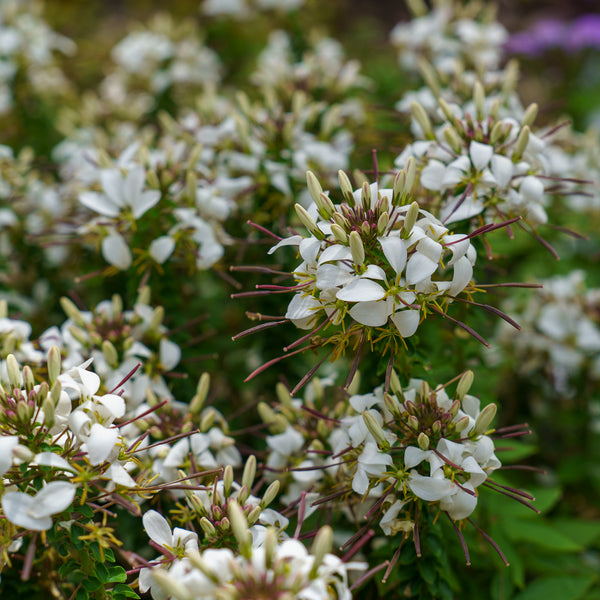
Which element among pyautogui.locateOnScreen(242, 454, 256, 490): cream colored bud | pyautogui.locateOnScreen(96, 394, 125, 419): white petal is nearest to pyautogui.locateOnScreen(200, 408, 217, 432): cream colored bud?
pyautogui.locateOnScreen(242, 454, 256, 490): cream colored bud

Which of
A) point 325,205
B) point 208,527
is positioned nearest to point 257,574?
point 208,527

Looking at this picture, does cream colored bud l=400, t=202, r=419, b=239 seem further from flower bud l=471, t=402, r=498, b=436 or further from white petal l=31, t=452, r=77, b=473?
white petal l=31, t=452, r=77, b=473

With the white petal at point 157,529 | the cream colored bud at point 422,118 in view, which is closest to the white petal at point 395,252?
the cream colored bud at point 422,118

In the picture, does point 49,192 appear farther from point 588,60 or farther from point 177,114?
point 588,60

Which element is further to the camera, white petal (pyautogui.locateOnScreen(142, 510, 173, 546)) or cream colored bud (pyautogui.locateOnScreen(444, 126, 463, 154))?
cream colored bud (pyautogui.locateOnScreen(444, 126, 463, 154))

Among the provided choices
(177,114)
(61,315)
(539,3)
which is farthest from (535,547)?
(539,3)

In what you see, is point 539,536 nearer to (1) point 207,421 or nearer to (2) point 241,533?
(1) point 207,421
